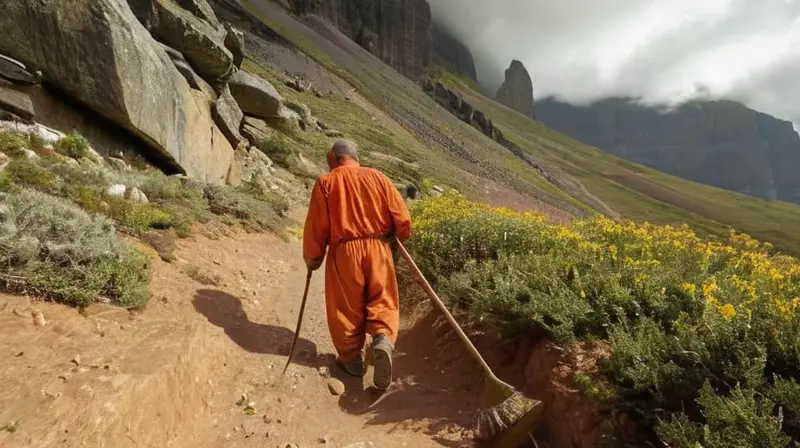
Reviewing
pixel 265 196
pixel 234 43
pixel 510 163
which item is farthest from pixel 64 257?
pixel 510 163

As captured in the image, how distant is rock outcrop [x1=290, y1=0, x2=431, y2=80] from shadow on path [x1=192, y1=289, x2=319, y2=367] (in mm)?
90833

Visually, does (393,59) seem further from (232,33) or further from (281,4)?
(232,33)

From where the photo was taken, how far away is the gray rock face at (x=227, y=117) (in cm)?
1261

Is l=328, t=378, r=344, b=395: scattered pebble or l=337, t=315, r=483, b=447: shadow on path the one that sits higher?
l=337, t=315, r=483, b=447: shadow on path

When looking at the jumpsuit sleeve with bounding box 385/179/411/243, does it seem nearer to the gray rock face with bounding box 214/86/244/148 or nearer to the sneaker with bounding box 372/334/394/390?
the sneaker with bounding box 372/334/394/390

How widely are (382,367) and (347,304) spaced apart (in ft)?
Result: 2.27

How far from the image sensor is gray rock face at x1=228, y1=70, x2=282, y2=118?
52.4ft

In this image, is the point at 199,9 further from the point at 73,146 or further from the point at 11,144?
the point at 11,144

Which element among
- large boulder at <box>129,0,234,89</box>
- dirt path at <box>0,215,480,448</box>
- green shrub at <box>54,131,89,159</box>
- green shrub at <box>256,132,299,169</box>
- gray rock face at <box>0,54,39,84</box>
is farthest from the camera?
green shrub at <box>256,132,299,169</box>

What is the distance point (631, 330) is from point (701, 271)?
1.75 meters

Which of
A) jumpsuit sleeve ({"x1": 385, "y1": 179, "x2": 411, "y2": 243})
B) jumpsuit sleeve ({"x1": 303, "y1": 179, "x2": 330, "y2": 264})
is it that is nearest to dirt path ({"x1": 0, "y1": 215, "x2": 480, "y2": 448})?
jumpsuit sleeve ({"x1": 303, "y1": 179, "x2": 330, "y2": 264})

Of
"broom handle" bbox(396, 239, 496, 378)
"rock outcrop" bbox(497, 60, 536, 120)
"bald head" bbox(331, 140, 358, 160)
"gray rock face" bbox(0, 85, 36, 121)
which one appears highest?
"rock outcrop" bbox(497, 60, 536, 120)

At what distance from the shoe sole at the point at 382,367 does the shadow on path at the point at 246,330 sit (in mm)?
811

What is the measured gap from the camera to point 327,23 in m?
82.0
